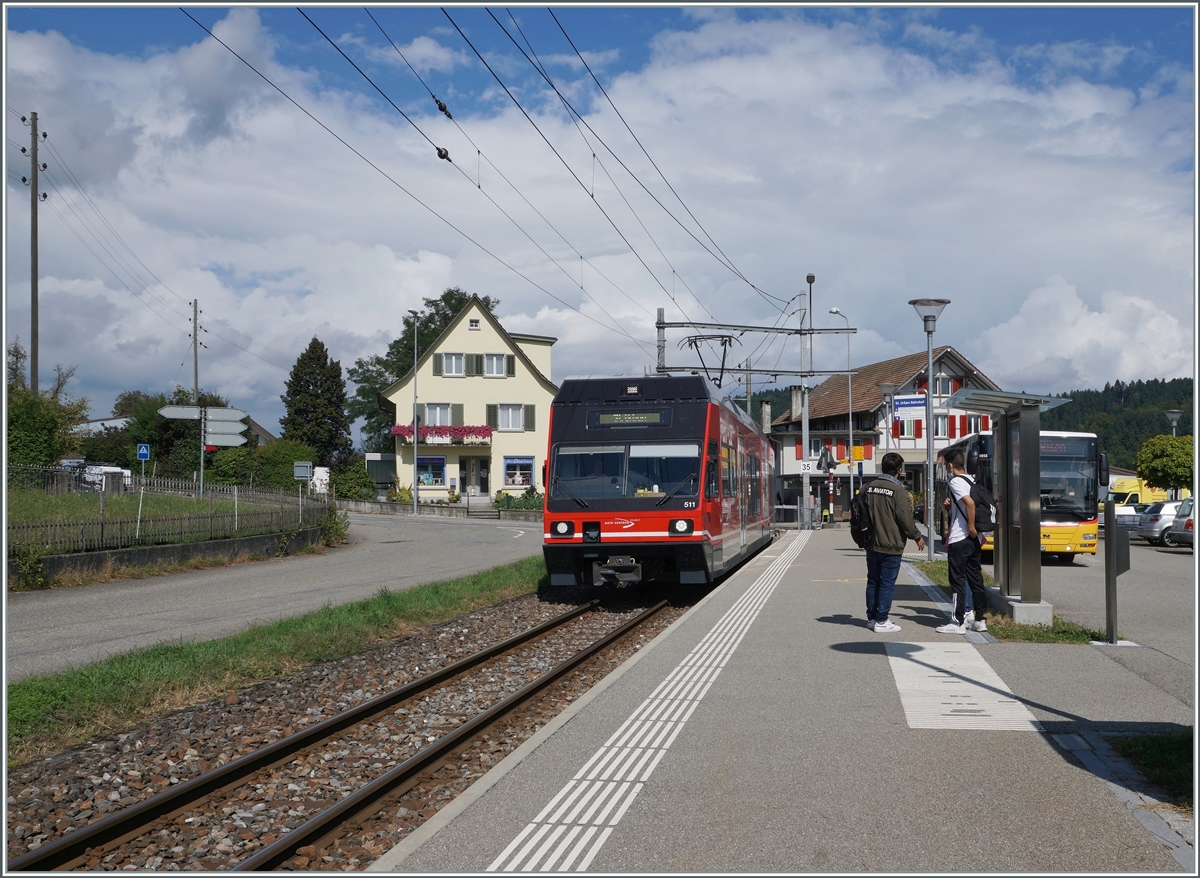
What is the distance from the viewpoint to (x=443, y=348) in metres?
61.2

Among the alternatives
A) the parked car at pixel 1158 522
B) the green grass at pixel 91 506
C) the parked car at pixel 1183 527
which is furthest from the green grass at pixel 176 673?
the parked car at pixel 1158 522

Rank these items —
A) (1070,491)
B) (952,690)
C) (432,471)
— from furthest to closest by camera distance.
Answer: (432,471) → (1070,491) → (952,690)

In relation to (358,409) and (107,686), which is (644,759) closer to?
(107,686)

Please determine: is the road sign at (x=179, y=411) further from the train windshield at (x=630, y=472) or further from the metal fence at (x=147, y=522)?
the train windshield at (x=630, y=472)

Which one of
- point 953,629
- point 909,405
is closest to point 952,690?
point 953,629

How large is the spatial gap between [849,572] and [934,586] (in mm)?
3358

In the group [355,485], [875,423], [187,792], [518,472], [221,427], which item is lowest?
[187,792]

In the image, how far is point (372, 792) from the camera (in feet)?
18.9

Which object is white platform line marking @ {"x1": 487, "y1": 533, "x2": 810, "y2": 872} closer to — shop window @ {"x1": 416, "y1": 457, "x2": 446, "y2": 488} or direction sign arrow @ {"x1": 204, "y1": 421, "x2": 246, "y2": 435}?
direction sign arrow @ {"x1": 204, "y1": 421, "x2": 246, "y2": 435}

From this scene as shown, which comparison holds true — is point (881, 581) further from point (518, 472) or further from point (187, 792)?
Result: point (518, 472)

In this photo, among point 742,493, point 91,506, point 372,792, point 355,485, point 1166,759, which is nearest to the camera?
point 1166,759

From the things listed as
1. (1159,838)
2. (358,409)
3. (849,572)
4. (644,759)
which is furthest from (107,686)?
(358,409)

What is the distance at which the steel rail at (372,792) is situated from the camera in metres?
4.79

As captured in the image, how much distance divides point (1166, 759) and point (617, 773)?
299cm
